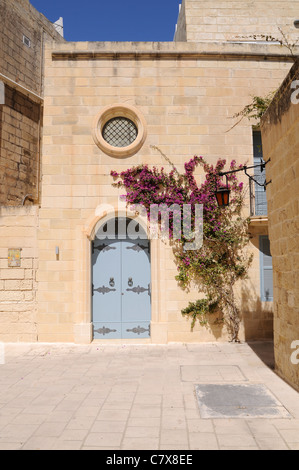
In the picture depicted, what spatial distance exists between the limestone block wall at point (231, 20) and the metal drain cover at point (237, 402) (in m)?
8.83

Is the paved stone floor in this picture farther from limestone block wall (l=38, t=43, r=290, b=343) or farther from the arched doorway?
limestone block wall (l=38, t=43, r=290, b=343)

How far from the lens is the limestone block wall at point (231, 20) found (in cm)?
962

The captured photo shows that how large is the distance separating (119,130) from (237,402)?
6.19 meters

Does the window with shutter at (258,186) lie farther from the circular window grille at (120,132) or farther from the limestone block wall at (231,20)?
the limestone block wall at (231,20)

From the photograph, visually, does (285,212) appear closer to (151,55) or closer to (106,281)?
(106,281)

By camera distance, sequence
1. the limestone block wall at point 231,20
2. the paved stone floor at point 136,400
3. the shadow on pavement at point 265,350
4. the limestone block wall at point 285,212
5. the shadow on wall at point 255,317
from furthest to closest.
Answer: the limestone block wall at point 231,20
the shadow on wall at point 255,317
the shadow on pavement at point 265,350
the limestone block wall at point 285,212
the paved stone floor at point 136,400

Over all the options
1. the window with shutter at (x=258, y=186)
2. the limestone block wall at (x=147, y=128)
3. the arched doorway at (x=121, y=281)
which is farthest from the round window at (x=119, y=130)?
the window with shutter at (x=258, y=186)

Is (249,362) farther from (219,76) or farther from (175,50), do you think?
(175,50)

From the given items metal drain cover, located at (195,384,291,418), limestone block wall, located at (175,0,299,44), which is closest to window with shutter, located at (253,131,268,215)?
limestone block wall, located at (175,0,299,44)

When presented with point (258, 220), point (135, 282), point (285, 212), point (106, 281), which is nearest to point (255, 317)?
point (258, 220)

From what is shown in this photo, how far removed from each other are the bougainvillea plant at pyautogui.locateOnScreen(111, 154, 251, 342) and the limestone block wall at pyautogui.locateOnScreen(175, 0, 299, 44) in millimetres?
4291

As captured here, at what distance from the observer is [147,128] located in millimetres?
7895
